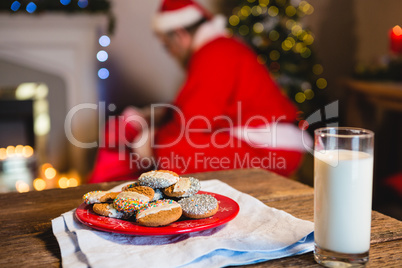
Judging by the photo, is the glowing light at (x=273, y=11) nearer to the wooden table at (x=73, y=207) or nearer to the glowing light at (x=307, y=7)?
the glowing light at (x=307, y=7)

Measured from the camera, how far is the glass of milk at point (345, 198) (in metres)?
0.63

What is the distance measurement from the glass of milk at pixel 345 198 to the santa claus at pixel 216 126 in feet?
4.92

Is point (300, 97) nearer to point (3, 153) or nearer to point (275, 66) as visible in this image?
point (275, 66)

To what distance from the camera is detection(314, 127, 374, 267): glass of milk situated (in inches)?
24.9

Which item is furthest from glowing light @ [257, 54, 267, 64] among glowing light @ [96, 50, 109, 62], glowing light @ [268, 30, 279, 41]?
glowing light @ [96, 50, 109, 62]

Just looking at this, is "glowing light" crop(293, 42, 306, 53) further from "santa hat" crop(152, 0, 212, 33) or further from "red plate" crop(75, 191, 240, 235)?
"red plate" crop(75, 191, 240, 235)

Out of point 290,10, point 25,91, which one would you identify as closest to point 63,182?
point 25,91

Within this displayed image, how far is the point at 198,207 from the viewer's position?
2.52 feet

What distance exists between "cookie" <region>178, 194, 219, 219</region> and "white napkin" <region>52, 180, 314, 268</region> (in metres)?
0.03

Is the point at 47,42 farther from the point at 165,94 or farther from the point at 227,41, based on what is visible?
the point at 227,41

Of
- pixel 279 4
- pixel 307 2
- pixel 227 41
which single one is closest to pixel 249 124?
pixel 227 41

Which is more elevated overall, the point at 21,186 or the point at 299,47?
the point at 299,47

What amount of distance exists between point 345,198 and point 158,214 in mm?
296

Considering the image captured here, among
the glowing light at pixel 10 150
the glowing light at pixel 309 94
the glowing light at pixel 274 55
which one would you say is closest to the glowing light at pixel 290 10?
the glowing light at pixel 274 55
